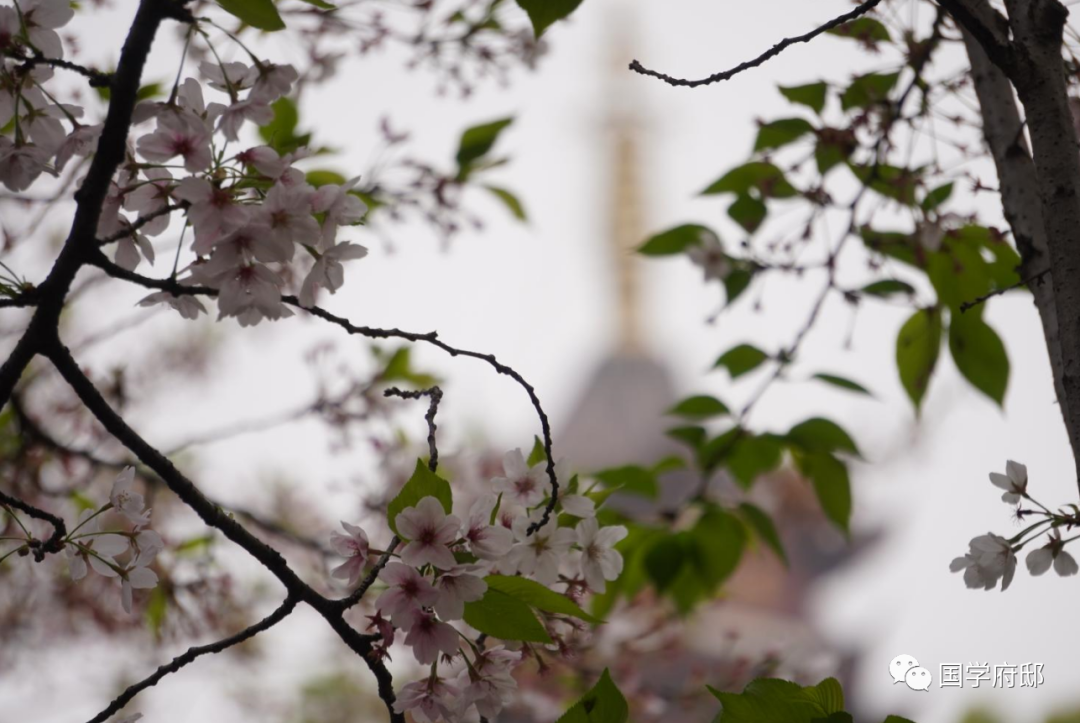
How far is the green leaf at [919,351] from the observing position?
1169mm

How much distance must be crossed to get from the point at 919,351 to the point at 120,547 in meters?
0.91

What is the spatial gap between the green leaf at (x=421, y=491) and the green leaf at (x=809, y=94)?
0.77 m

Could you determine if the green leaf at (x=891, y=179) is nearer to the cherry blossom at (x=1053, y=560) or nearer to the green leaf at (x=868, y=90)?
the green leaf at (x=868, y=90)

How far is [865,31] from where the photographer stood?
1125 millimetres

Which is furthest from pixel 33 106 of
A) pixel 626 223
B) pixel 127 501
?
pixel 626 223

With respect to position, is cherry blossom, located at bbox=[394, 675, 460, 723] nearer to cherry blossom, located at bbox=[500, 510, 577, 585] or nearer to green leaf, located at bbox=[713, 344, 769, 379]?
cherry blossom, located at bbox=[500, 510, 577, 585]

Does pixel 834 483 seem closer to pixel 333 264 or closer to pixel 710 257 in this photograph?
pixel 710 257

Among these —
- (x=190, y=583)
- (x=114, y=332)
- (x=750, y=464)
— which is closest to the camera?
(x=750, y=464)

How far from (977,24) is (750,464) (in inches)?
32.0

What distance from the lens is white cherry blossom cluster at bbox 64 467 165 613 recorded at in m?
0.70

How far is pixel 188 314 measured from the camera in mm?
677

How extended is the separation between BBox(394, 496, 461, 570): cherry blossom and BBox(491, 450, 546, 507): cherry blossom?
0.45 feet

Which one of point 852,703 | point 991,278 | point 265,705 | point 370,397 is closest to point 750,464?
point 991,278

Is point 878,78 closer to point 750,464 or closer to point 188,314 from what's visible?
point 750,464
